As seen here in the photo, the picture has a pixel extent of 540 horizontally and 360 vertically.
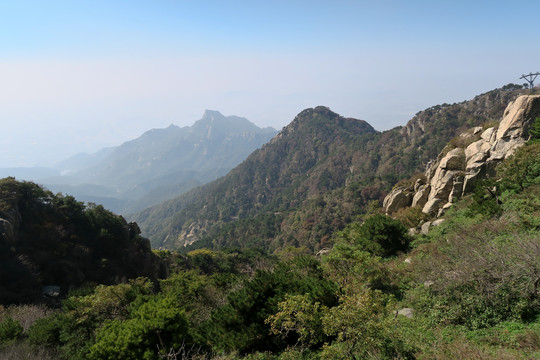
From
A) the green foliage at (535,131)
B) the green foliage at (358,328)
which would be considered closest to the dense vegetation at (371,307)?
the green foliage at (358,328)

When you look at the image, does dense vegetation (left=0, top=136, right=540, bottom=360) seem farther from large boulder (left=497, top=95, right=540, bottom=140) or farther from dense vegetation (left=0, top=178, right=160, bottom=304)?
dense vegetation (left=0, top=178, right=160, bottom=304)

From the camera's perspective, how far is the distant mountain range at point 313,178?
282ft

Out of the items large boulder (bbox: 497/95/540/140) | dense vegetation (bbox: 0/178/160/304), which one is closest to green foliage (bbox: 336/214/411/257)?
large boulder (bbox: 497/95/540/140)

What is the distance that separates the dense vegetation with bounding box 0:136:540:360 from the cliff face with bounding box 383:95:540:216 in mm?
3153

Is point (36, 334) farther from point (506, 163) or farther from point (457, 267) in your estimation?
point (506, 163)

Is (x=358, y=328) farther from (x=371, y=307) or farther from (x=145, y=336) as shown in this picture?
(x=145, y=336)

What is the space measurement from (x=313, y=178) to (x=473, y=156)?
110 meters

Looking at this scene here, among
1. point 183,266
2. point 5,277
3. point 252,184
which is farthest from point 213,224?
point 5,277

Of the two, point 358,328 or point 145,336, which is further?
point 145,336

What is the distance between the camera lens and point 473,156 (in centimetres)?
2673

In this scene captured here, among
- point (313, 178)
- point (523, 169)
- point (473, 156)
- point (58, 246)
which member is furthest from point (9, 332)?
point (313, 178)

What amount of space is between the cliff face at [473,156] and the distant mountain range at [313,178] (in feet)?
100

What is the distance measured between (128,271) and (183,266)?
13623 mm

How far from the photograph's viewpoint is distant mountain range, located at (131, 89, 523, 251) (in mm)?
85875
